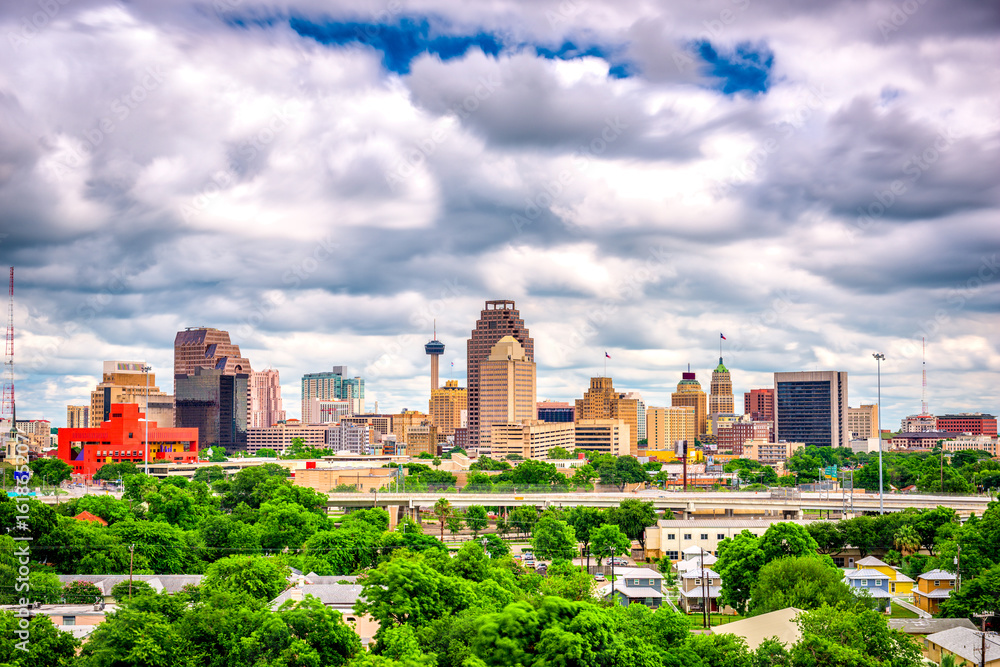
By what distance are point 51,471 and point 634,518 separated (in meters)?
104

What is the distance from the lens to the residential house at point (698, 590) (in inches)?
2442

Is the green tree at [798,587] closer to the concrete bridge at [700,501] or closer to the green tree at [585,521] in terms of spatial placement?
the green tree at [585,521]

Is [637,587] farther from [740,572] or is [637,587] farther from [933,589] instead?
[933,589]

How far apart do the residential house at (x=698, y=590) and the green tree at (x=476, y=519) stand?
3673 centimetres

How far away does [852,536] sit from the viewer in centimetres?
8038

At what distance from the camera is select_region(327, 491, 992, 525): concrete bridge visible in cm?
10450

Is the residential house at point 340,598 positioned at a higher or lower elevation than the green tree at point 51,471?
higher

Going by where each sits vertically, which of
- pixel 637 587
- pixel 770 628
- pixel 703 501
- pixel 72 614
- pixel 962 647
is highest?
pixel 72 614

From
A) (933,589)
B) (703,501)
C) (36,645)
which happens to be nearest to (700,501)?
(703,501)

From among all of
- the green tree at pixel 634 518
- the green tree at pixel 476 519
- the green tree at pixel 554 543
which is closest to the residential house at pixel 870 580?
the green tree at pixel 554 543

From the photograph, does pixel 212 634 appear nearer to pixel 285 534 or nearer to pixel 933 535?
pixel 285 534

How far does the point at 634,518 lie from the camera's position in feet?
297

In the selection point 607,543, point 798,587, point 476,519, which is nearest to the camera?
point 798,587

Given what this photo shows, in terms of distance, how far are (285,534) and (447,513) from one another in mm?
25264
